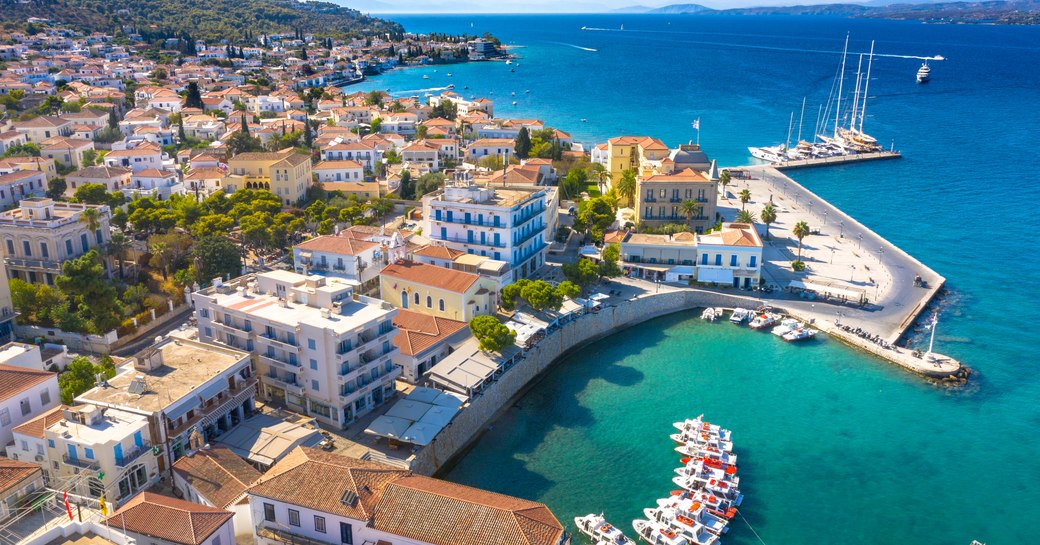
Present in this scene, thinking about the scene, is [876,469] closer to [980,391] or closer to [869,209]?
[980,391]

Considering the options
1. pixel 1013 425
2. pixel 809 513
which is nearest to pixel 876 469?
pixel 809 513

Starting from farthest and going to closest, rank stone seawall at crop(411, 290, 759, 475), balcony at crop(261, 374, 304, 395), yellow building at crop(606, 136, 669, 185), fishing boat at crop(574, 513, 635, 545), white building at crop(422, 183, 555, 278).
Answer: yellow building at crop(606, 136, 669, 185) → white building at crop(422, 183, 555, 278) → balcony at crop(261, 374, 304, 395) → stone seawall at crop(411, 290, 759, 475) → fishing boat at crop(574, 513, 635, 545)

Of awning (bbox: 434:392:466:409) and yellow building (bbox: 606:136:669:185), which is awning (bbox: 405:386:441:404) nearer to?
awning (bbox: 434:392:466:409)

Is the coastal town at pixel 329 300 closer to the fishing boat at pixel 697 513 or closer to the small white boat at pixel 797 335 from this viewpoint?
the small white boat at pixel 797 335

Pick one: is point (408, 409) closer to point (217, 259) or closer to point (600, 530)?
point (600, 530)

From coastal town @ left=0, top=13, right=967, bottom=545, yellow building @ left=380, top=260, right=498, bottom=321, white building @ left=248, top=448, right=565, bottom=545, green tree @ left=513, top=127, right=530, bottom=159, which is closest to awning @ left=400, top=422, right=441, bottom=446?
coastal town @ left=0, top=13, right=967, bottom=545
